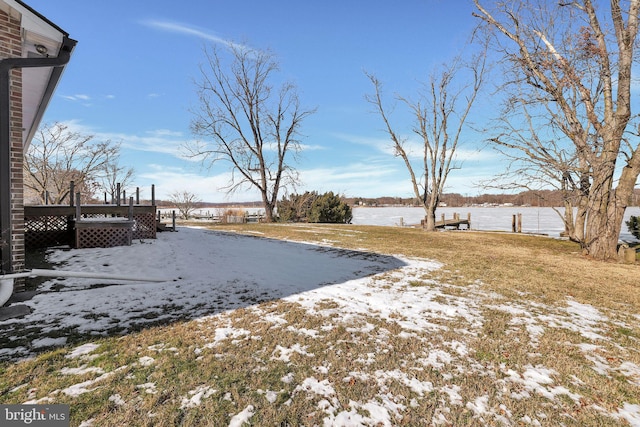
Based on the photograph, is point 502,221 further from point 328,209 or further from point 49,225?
point 49,225

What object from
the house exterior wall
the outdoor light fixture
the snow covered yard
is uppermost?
the outdoor light fixture

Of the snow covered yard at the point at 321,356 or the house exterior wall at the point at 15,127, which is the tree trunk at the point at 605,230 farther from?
the house exterior wall at the point at 15,127

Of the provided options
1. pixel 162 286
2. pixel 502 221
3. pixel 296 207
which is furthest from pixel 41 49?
pixel 502 221

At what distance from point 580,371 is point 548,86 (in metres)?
11.5

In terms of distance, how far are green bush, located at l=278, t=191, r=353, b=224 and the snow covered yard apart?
23057 mm

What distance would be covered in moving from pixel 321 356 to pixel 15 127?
588 centimetres

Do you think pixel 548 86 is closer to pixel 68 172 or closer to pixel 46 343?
pixel 46 343

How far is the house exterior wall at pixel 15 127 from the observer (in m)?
Answer: 4.35

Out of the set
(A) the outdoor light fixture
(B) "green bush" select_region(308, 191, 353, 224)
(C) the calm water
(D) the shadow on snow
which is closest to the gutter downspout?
(A) the outdoor light fixture

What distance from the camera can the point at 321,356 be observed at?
9.90 ft

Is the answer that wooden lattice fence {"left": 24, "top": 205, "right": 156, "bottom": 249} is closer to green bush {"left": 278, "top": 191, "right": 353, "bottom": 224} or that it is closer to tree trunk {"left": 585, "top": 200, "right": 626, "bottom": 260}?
tree trunk {"left": 585, "top": 200, "right": 626, "bottom": 260}

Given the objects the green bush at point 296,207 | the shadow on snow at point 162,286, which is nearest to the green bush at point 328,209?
the green bush at point 296,207

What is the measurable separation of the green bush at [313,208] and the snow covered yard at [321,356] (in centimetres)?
2306

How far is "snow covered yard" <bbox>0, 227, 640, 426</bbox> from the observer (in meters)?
2.24
